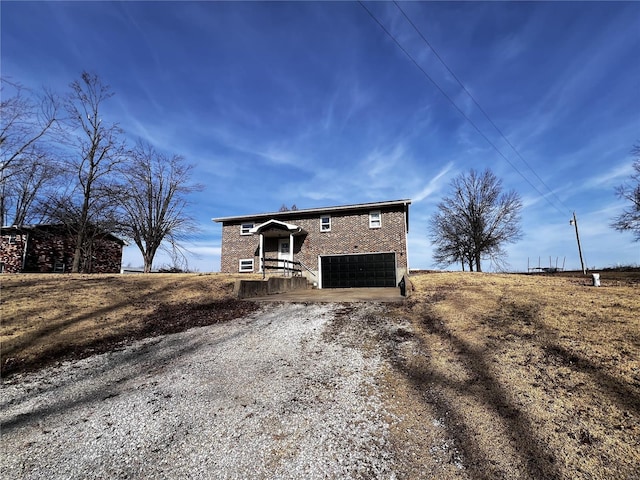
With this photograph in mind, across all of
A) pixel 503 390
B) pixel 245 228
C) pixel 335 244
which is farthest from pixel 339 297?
pixel 245 228

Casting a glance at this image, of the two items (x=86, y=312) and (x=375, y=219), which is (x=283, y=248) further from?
(x=86, y=312)

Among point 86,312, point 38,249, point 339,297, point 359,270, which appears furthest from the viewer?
point 38,249

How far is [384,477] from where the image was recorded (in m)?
2.82

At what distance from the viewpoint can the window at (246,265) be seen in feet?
71.5

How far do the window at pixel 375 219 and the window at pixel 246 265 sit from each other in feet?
29.0

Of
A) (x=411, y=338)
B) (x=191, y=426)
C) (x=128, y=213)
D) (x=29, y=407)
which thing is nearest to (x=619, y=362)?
(x=411, y=338)

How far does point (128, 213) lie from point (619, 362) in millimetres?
29454

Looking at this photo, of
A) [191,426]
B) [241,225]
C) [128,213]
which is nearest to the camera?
[191,426]

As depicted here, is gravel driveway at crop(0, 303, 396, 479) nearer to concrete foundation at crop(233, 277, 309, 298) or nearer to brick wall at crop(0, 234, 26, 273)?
concrete foundation at crop(233, 277, 309, 298)

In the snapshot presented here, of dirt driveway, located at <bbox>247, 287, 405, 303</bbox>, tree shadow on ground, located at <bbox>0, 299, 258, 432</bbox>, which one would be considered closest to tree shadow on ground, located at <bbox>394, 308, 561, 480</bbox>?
tree shadow on ground, located at <bbox>0, 299, 258, 432</bbox>

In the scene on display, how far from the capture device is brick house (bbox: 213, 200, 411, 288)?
18.9m

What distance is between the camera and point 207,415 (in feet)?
12.9

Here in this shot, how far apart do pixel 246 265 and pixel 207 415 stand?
1842 centimetres

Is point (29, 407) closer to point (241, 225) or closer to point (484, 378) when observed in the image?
point (484, 378)
